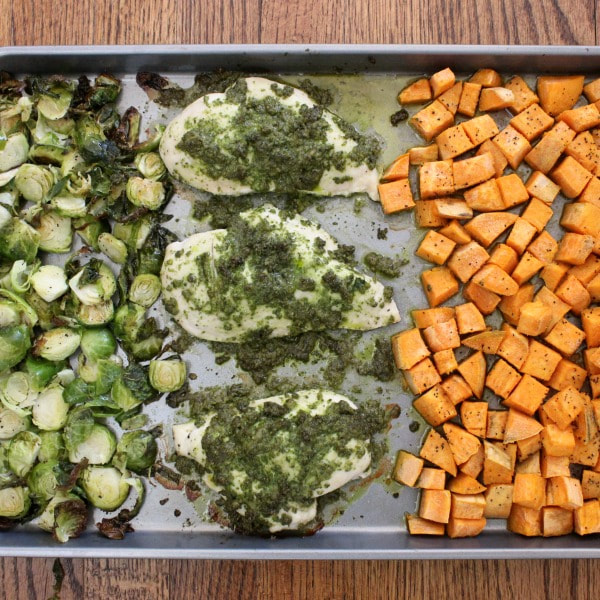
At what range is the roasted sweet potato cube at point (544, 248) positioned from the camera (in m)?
3.74

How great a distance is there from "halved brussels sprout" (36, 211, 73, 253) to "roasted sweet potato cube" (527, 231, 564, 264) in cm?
283

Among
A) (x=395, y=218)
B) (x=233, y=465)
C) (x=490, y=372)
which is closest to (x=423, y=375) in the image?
(x=490, y=372)

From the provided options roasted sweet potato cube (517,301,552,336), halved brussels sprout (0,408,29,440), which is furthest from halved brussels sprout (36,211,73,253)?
roasted sweet potato cube (517,301,552,336)

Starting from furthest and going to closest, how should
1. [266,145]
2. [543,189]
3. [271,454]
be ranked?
1. [543,189]
2. [266,145]
3. [271,454]

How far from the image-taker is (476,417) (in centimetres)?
369

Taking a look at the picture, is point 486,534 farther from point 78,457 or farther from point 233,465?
point 78,457

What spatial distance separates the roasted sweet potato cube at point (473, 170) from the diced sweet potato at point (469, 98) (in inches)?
12.1

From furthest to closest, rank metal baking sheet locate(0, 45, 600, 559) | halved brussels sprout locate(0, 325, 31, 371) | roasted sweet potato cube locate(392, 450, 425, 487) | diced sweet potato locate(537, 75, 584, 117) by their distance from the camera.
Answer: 1. diced sweet potato locate(537, 75, 584, 117)
2. roasted sweet potato cube locate(392, 450, 425, 487)
3. halved brussels sprout locate(0, 325, 31, 371)
4. metal baking sheet locate(0, 45, 600, 559)

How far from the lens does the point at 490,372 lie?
376cm

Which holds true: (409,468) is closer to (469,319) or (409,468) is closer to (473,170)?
(469,319)

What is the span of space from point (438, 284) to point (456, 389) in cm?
64

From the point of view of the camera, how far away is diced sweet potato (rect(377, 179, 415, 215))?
3750mm

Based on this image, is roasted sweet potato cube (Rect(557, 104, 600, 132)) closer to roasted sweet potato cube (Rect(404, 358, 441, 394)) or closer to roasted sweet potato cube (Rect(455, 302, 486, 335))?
roasted sweet potato cube (Rect(455, 302, 486, 335))

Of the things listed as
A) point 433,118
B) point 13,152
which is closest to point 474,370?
point 433,118
